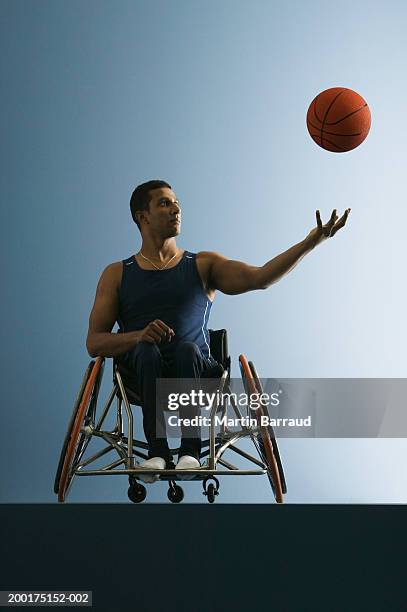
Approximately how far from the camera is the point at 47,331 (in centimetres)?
471

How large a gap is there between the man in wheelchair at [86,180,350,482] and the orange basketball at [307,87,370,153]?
1.59ft

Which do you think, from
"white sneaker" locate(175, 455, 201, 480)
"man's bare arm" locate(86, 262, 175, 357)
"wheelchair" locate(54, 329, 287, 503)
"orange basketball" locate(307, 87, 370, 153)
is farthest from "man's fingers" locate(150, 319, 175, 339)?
"orange basketball" locate(307, 87, 370, 153)

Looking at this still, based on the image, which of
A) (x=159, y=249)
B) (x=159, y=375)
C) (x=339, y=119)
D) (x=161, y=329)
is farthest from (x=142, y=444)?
(x=339, y=119)

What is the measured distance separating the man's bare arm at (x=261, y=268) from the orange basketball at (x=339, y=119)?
487 millimetres

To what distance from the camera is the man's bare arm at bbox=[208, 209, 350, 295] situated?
2.54m

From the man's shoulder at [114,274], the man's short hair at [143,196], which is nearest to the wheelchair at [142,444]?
the man's shoulder at [114,274]

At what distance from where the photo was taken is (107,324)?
2.86m

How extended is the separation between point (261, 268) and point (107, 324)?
0.47 m

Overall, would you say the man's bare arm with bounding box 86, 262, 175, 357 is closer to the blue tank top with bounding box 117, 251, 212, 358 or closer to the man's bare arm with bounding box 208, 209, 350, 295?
the blue tank top with bounding box 117, 251, 212, 358

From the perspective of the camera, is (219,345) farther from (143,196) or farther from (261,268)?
(143,196)

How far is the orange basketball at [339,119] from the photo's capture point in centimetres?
299
